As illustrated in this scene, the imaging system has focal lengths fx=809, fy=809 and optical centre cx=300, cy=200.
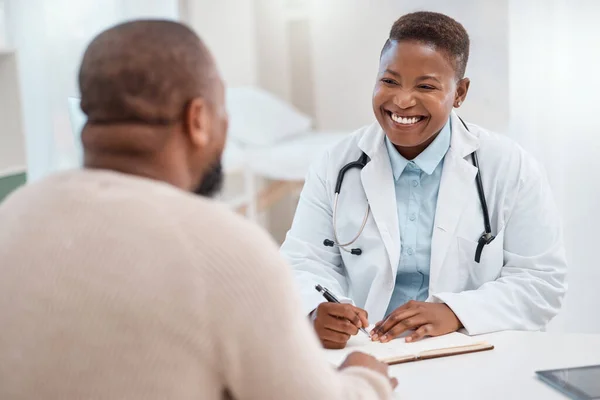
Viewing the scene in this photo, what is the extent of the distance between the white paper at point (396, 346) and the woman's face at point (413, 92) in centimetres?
51

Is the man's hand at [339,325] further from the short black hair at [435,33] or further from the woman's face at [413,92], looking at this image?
the short black hair at [435,33]

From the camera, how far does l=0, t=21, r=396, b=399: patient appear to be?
79 centimetres

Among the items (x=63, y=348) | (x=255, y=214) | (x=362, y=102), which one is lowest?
(x=255, y=214)

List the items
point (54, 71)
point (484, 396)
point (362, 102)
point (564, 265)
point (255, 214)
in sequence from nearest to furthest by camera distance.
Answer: point (484, 396)
point (564, 265)
point (54, 71)
point (255, 214)
point (362, 102)

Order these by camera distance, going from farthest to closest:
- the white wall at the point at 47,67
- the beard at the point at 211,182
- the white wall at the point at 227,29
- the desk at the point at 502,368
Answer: the white wall at the point at 227,29, the white wall at the point at 47,67, the desk at the point at 502,368, the beard at the point at 211,182

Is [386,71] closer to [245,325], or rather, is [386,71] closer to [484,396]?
[484,396]

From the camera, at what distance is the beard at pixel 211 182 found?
A: 957 mm

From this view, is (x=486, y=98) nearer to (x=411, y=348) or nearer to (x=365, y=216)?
(x=365, y=216)

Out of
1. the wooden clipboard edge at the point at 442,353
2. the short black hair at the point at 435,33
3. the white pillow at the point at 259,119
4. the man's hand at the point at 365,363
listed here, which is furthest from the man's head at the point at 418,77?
the white pillow at the point at 259,119

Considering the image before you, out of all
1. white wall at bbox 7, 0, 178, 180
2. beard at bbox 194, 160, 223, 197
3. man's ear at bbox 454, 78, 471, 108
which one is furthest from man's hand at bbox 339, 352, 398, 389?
white wall at bbox 7, 0, 178, 180

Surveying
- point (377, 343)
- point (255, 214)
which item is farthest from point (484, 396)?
point (255, 214)

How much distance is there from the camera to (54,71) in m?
3.01

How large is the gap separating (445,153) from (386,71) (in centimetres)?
23

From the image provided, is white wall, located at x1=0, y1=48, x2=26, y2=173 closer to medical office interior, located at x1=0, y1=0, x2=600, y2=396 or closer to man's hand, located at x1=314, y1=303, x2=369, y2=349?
medical office interior, located at x1=0, y1=0, x2=600, y2=396
